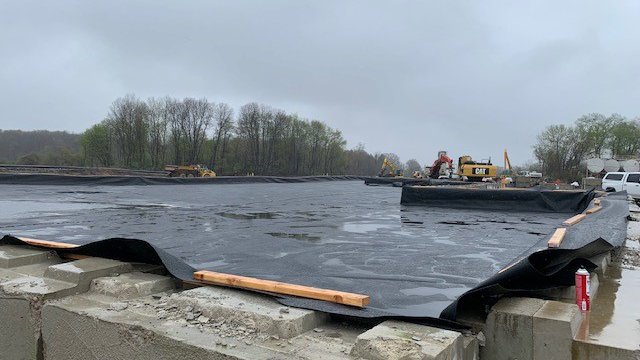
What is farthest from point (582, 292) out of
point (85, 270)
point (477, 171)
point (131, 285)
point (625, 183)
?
point (477, 171)

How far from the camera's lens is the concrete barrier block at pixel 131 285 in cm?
266

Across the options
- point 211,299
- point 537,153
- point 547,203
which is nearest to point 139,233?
point 211,299

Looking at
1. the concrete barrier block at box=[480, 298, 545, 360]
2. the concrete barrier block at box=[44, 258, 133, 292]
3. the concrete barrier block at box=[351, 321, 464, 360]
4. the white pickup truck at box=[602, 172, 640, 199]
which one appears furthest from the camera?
the white pickup truck at box=[602, 172, 640, 199]

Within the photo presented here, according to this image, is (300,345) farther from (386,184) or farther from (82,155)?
→ (82,155)

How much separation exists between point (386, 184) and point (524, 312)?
22.7 meters

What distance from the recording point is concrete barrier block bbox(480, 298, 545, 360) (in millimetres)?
2115

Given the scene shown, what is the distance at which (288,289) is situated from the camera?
2.48 m

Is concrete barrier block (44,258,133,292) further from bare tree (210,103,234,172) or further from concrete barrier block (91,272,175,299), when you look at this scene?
bare tree (210,103,234,172)

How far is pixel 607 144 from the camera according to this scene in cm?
5300

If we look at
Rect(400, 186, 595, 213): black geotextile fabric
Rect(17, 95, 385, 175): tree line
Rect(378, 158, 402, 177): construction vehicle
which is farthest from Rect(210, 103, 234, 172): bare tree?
Rect(400, 186, 595, 213): black geotextile fabric

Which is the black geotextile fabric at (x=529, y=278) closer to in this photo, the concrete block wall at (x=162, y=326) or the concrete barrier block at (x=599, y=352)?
the concrete block wall at (x=162, y=326)

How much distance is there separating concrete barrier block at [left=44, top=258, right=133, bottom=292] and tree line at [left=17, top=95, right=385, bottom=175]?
165 ft

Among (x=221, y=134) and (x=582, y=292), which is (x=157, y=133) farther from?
(x=582, y=292)

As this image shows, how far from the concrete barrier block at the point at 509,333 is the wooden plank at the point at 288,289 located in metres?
0.63
